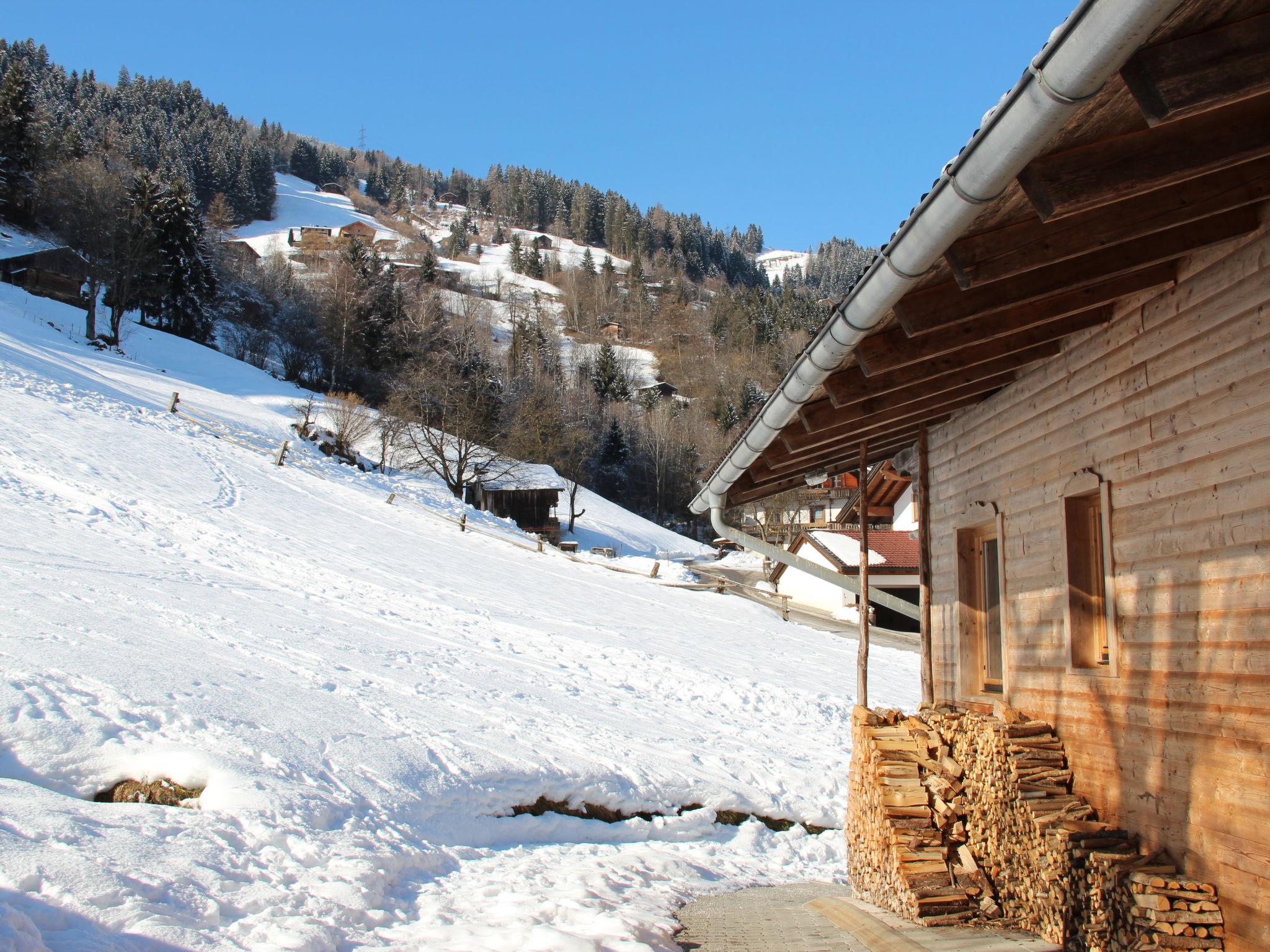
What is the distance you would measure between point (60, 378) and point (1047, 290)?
31201mm

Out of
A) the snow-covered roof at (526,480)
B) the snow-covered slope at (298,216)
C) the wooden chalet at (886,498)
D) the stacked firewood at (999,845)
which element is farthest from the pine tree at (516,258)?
the stacked firewood at (999,845)

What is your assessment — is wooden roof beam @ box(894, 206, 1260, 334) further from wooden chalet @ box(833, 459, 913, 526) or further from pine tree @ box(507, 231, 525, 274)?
pine tree @ box(507, 231, 525, 274)

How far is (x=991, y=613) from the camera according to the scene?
7.07 metres

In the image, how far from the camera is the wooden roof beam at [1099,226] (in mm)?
3537

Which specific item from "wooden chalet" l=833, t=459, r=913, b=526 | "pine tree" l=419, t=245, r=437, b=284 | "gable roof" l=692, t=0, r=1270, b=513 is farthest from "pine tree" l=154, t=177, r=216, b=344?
"gable roof" l=692, t=0, r=1270, b=513

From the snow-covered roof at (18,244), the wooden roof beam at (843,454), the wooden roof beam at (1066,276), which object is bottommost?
the wooden roof beam at (843,454)

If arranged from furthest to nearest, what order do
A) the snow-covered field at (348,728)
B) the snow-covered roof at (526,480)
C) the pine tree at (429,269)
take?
the pine tree at (429,269)
the snow-covered roof at (526,480)
the snow-covered field at (348,728)

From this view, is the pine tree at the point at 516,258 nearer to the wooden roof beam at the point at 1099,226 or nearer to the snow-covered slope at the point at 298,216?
the snow-covered slope at the point at 298,216

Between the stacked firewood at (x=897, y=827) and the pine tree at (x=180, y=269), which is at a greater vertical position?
the pine tree at (x=180, y=269)

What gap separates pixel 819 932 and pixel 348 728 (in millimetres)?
5460

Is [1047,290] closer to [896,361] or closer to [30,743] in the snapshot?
[896,361]

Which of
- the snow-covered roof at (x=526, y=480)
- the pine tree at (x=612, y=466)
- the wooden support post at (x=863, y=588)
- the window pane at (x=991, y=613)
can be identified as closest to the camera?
the window pane at (x=991, y=613)

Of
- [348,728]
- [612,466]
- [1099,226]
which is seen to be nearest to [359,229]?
[612,466]

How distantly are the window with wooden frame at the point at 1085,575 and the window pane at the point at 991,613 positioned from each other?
1.60m
